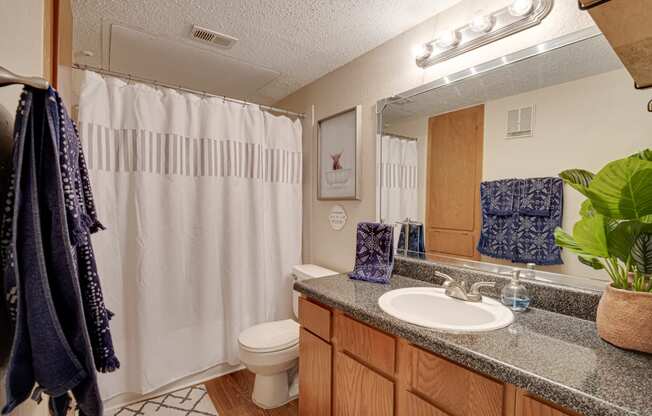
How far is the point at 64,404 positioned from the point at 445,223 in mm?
1537

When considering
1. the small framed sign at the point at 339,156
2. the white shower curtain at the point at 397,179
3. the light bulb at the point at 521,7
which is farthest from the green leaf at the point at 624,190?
the small framed sign at the point at 339,156

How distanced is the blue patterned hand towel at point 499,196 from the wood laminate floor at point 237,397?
1608 millimetres

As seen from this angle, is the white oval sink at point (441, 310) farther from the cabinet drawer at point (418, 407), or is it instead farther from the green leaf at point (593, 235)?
the green leaf at point (593, 235)

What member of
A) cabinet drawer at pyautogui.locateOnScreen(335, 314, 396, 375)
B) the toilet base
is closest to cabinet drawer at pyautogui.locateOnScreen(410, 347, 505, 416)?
cabinet drawer at pyautogui.locateOnScreen(335, 314, 396, 375)

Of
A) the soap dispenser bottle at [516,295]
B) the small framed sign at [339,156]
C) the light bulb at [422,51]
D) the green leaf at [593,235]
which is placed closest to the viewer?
the green leaf at [593,235]

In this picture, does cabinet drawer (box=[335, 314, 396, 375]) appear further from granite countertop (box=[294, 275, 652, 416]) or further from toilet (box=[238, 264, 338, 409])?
toilet (box=[238, 264, 338, 409])

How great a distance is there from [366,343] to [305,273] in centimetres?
108

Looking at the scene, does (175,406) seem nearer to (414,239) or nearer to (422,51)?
(414,239)

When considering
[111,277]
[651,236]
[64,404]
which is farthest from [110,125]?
[651,236]

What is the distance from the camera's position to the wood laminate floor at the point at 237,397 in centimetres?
181

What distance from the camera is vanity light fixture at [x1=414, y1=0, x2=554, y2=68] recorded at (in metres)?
1.22

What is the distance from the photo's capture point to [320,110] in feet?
7.75

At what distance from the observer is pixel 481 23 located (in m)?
1.34

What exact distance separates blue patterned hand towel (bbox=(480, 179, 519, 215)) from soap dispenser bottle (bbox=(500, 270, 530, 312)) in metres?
0.30
